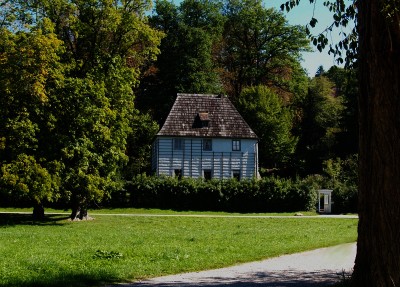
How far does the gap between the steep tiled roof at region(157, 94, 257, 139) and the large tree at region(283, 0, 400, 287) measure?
4420 cm

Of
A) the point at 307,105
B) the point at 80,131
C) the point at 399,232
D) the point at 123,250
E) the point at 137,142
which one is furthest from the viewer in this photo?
the point at 307,105

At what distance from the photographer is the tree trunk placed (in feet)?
23.2

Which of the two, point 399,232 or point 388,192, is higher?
point 388,192

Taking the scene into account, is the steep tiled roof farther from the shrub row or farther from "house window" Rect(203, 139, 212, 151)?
the shrub row

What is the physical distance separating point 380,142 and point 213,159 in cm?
4574

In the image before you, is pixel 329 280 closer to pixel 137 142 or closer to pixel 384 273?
pixel 384 273

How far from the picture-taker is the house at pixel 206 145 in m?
Result: 52.2

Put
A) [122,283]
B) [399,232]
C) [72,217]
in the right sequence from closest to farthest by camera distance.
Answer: [399,232]
[122,283]
[72,217]

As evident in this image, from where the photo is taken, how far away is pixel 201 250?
14.5 meters

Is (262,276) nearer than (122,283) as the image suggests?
No

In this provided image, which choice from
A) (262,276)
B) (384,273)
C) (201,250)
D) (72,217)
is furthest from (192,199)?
(384,273)

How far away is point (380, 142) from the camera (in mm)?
7145

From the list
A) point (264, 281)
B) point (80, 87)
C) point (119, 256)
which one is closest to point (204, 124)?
point (80, 87)

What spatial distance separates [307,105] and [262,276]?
61.2m
